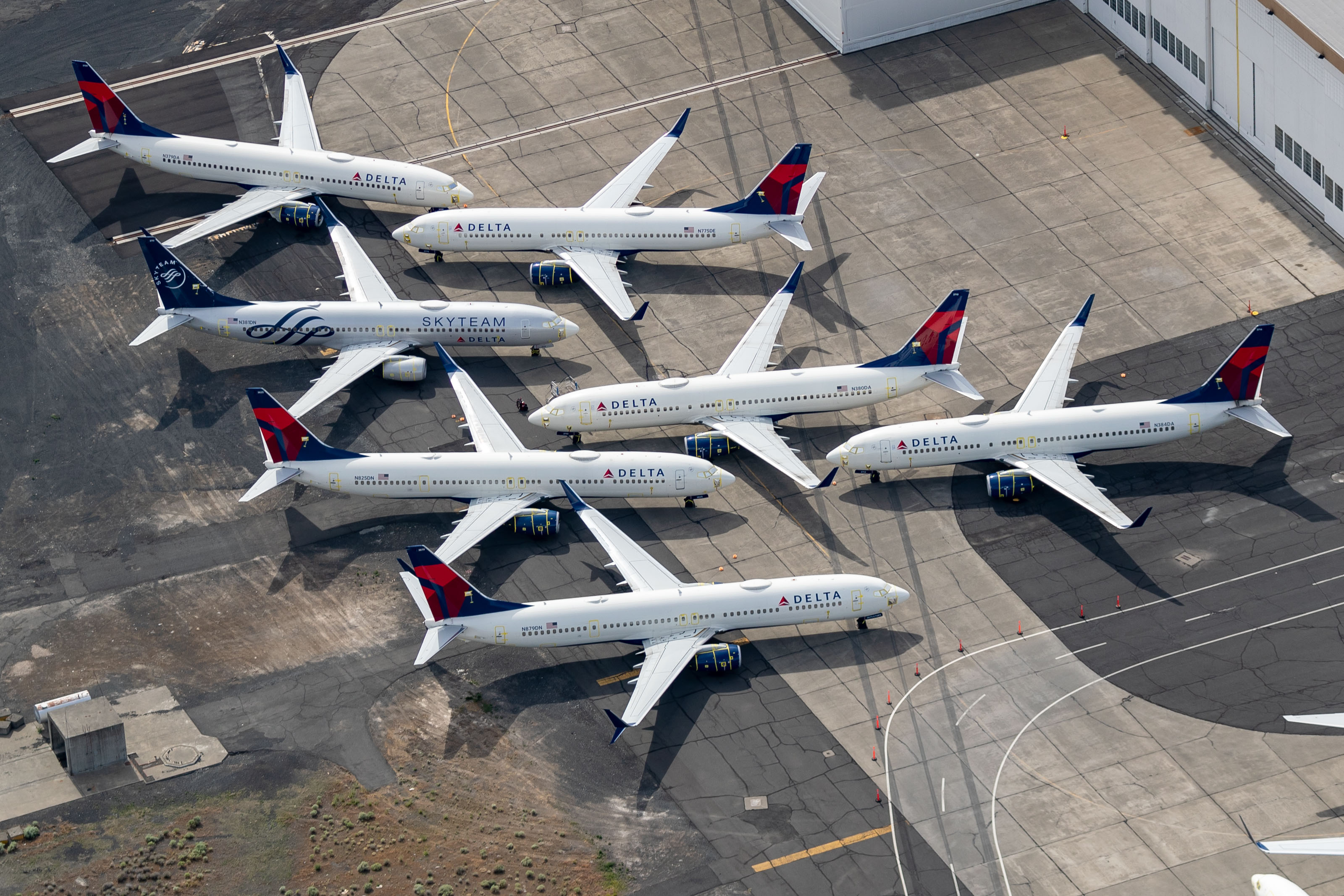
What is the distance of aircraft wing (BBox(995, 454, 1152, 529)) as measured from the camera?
104812mm

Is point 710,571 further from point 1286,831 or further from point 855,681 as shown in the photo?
point 1286,831

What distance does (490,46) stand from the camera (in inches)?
5773

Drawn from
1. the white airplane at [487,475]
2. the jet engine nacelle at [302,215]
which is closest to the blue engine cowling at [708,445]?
the white airplane at [487,475]

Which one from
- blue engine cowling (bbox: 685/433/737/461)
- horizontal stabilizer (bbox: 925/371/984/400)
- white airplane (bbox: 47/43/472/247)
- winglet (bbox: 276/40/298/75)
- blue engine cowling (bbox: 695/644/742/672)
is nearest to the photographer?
blue engine cowling (bbox: 695/644/742/672)

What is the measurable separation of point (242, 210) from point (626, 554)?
4168 centimetres

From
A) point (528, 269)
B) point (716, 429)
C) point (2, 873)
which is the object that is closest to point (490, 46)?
point (528, 269)

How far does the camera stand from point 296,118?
13612 centimetres

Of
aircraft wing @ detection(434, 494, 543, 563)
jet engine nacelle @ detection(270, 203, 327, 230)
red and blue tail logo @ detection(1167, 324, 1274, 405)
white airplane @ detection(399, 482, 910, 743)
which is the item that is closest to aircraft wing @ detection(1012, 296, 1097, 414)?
red and blue tail logo @ detection(1167, 324, 1274, 405)

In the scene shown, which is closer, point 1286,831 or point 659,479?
point 1286,831

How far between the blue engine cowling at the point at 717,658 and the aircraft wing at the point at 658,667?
14.8 inches

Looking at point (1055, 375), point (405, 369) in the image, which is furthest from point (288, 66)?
point (1055, 375)

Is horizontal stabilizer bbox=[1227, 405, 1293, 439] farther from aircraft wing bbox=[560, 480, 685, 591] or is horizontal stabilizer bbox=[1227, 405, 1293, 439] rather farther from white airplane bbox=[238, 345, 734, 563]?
aircraft wing bbox=[560, 480, 685, 591]

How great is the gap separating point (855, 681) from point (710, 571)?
35.6 feet

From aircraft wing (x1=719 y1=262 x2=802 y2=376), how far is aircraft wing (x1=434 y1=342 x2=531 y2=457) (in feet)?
42.6
